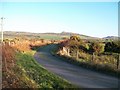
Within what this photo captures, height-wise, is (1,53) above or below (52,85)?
above

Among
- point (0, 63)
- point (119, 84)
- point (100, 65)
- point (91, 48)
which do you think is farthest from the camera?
point (91, 48)

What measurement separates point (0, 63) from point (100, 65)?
23.7 feet

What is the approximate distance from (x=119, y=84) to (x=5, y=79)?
5.82 metres

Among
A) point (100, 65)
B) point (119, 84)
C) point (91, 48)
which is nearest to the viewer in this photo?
point (119, 84)

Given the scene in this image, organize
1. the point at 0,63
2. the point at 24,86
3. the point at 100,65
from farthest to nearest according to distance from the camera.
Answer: the point at 100,65
the point at 0,63
the point at 24,86

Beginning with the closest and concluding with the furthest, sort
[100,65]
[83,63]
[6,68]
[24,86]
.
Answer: [24,86] < [6,68] < [100,65] < [83,63]

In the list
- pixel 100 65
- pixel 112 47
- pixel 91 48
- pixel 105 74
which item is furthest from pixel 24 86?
pixel 112 47

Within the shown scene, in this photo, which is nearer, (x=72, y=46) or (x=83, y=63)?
(x=83, y=63)

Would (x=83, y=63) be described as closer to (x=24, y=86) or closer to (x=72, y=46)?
(x=24, y=86)

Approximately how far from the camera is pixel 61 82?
14.6 m

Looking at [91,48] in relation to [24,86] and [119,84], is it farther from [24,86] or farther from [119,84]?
[24,86]

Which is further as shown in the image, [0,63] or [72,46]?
[72,46]

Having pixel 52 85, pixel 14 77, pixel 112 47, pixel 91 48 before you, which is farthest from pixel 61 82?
pixel 112 47

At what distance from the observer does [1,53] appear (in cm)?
1991
